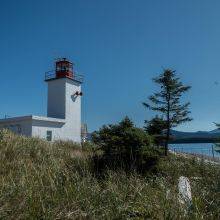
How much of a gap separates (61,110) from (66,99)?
3.88 feet

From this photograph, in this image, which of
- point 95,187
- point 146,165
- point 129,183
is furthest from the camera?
point 146,165

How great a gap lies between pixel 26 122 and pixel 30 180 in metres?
26.6

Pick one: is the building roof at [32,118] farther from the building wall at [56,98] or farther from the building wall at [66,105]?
the building wall at [56,98]

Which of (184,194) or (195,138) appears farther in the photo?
(195,138)

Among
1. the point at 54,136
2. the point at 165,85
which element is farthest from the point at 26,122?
the point at 165,85

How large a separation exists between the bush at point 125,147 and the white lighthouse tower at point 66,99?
2078cm

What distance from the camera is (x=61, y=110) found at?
3694 centimetres

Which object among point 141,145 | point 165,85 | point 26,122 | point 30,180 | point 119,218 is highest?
point 165,85

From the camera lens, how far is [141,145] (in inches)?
572

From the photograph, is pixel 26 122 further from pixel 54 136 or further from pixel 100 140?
pixel 100 140

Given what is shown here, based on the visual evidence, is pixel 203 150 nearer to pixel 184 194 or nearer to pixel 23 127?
pixel 23 127

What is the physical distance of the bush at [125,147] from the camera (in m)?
13.1

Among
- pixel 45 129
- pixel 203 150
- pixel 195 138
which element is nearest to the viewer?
pixel 203 150

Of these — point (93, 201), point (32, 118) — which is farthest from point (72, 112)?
point (93, 201)
